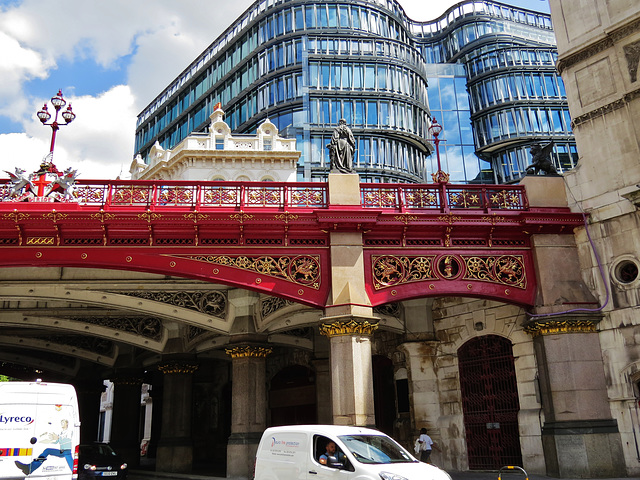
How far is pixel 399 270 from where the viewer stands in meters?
15.7

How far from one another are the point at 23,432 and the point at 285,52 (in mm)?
49352

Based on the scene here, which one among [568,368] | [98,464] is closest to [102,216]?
[98,464]

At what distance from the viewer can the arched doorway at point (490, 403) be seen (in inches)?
674

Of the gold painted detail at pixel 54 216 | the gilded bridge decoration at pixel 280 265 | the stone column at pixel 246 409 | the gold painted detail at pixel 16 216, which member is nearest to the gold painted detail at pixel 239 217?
the gilded bridge decoration at pixel 280 265

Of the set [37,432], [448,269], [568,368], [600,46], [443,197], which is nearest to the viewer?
[37,432]

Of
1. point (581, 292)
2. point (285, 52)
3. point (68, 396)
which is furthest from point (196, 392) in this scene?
point (285, 52)

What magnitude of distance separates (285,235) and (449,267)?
472 cm

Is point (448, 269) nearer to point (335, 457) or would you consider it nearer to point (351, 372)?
point (351, 372)

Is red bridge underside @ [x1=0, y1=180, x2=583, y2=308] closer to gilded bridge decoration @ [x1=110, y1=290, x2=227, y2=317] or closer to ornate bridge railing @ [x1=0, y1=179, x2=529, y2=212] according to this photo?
ornate bridge railing @ [x1=0, y1=179, x2=529, y2=212]

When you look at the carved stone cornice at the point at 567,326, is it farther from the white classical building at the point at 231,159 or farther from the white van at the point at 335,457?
the white classical building at the point at 231,159

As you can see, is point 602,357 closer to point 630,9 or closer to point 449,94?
point 630,9

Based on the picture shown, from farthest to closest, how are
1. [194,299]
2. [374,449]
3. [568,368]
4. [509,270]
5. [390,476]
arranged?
[194,299] → [509,270] → [568,368] → [374,449] → [390,476]

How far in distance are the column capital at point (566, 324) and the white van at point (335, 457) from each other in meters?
7.28

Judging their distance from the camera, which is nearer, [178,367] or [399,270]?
[399,270]
